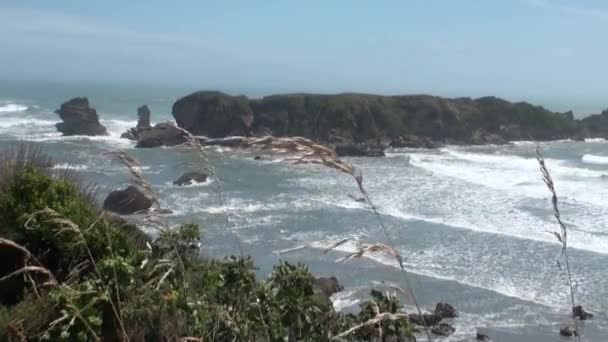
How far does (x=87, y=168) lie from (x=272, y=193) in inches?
326

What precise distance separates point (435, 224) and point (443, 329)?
10.8m

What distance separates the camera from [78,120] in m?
64.6

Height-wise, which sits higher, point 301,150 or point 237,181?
point 301,150

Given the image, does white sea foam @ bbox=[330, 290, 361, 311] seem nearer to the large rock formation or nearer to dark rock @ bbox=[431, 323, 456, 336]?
dark rock @ bbox=[431, 323, 456, 336]

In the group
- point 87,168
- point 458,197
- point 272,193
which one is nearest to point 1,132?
point 87,168

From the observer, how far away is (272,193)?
109ft

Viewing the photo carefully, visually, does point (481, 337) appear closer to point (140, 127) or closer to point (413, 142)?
point (413, 142)

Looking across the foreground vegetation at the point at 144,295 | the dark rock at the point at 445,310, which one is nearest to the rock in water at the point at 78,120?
the dark rock at the point at 445,310

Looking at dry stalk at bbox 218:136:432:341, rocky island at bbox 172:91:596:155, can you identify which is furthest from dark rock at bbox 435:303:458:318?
rocky island at bbox 172:91:596:155

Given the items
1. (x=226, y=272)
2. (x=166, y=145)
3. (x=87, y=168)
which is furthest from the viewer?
(x=166, y=145)

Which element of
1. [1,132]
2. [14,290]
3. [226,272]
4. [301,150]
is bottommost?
[1,132]

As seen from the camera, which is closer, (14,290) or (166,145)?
(14,290)

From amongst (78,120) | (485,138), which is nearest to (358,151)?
(485,138)

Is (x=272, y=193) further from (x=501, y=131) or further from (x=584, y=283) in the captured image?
(x=501, y=131)
